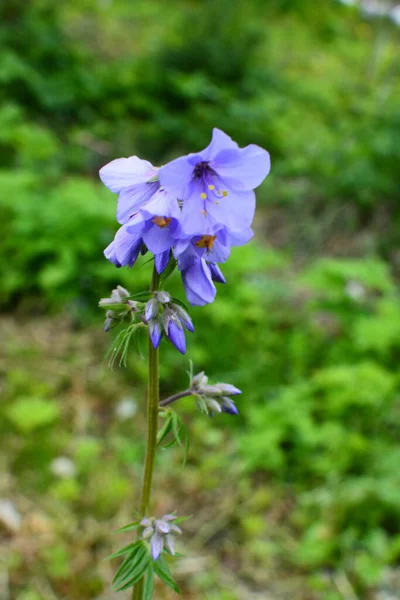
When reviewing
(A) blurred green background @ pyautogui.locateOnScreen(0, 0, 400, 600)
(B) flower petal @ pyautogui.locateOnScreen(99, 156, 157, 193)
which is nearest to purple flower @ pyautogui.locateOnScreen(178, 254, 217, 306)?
(B) flower petal @ pyautogui.locateOnScreen(99, 156, 157, 193)

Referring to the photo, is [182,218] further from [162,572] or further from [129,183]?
[162,572]

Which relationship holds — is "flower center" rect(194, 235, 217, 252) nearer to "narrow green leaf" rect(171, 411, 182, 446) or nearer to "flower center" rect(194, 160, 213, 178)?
"flower center" rect(194, 160, 213, 178)

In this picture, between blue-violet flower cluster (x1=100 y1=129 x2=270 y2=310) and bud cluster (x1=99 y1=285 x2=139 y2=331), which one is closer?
blue-violet flower cluster (x1=100 y1=129 x2=270 y2=310)

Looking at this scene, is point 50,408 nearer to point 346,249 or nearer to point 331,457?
point 331,457

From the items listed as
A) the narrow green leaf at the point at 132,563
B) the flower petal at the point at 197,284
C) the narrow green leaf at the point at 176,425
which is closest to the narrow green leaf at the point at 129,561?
the narrow green leaf at the point at 132,563

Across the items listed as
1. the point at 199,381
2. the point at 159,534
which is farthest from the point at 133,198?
the point at 159,534

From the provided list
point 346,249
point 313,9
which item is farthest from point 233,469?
point 313,9
